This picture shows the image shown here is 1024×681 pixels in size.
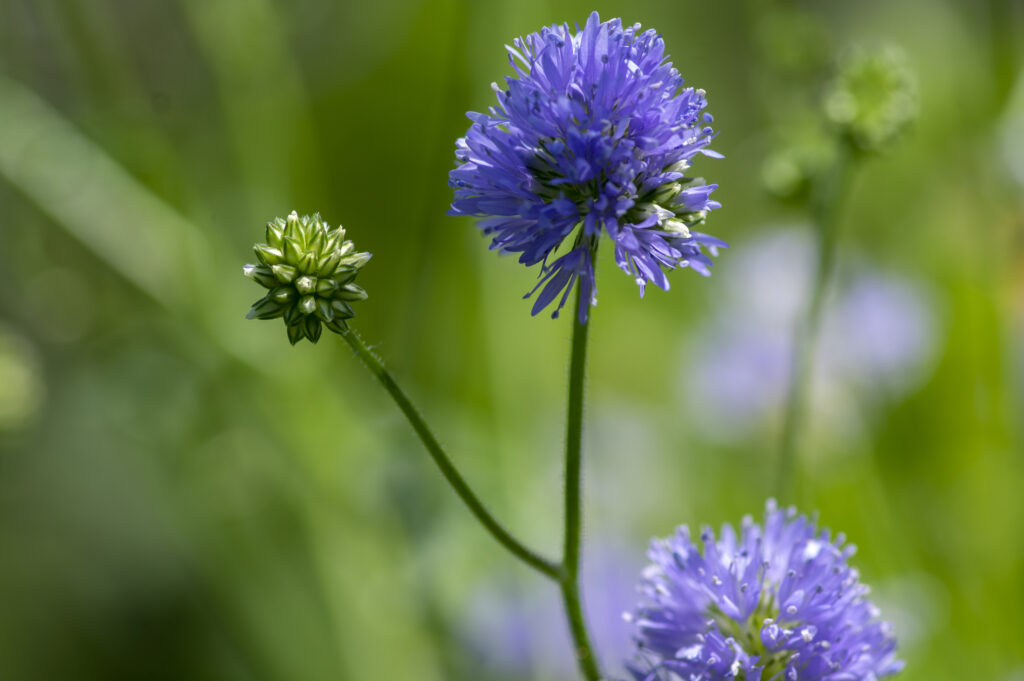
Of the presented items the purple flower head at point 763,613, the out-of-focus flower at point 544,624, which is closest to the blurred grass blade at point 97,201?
the out-of-focus flower at point 544,624

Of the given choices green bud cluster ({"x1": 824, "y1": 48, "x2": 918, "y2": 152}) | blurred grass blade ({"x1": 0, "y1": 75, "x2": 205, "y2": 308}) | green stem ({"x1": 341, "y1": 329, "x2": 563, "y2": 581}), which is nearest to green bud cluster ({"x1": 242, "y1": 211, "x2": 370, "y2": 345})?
green stem ({"x1": 341, "y1": 329, "x2": 563, "y2": 581})

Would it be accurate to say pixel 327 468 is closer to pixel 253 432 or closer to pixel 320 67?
pixel 253 432

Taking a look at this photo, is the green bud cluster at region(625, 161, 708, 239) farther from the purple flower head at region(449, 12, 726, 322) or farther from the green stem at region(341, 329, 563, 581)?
the green stem at region(341, 329, 563, 581)

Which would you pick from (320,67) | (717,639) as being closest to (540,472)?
(717,639)

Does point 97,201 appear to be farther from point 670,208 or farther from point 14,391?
point 670,208

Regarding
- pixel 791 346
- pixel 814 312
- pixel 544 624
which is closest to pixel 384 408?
pixel 544 624

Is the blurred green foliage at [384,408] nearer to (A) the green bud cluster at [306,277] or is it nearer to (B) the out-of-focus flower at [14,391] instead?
(B) the out-of-focus flower at [14,391]
